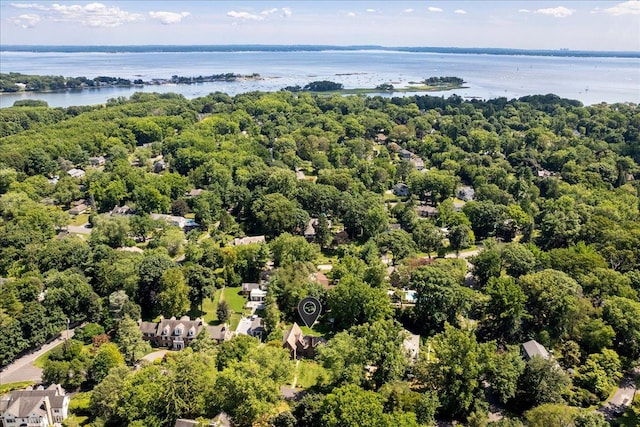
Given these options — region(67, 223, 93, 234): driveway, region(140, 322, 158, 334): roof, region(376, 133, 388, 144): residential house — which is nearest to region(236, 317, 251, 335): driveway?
region(140, 322, 158, 334): roof

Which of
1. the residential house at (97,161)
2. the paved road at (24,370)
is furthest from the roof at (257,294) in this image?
the residential house at (97,161)

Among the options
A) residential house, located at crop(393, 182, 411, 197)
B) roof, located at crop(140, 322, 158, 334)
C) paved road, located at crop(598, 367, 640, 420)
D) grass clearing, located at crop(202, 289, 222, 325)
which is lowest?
paved road, located at crop(598, 367, 640, 420)

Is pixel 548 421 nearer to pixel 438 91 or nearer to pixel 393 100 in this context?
pixel 393 100

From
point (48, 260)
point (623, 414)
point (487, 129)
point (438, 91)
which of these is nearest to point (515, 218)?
point (623, 414)

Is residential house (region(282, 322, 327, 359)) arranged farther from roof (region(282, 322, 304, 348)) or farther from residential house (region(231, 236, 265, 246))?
residential house (region(231, 236, 265, 246))

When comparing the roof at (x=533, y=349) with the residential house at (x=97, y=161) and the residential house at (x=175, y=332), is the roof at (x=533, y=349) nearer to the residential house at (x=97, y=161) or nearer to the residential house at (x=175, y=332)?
the residential house at (x=175, y=332)

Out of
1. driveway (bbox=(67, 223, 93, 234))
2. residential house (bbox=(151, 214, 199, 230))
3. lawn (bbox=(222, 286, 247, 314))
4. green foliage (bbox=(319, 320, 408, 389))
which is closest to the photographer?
green foliage (bbox=(319, 320, 408, 389))

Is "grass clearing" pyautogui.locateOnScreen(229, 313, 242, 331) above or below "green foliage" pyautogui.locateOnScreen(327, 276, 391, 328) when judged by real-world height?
below
